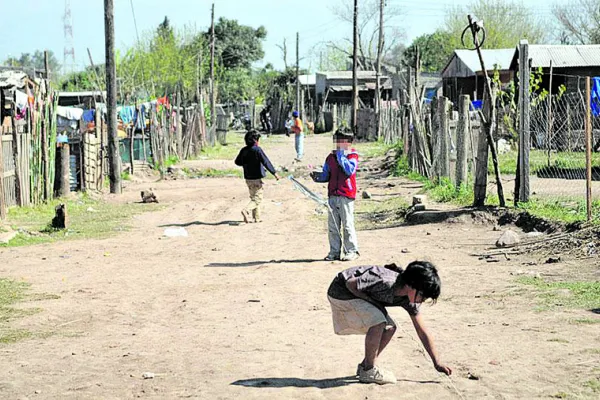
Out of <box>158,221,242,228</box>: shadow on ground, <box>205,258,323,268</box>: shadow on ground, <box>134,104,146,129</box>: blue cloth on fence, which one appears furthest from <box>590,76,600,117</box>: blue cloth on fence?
<box>205,258,323,268</box>: shadow on ground

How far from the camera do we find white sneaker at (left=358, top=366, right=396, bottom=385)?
20.6 ft

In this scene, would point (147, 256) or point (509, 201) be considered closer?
point (147, 256)

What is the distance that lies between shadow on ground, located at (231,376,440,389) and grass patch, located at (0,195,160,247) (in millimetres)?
8627

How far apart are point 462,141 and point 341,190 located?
5.89 meters

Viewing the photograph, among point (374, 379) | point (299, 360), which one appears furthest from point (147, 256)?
point (374, 379)

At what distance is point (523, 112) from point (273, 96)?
53076 mm

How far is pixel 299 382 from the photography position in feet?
21.2

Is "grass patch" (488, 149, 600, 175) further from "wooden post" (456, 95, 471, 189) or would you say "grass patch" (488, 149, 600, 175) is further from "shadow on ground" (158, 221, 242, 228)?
"shadow on ground" (158, 221, 242, 228)

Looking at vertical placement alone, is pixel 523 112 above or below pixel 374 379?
above

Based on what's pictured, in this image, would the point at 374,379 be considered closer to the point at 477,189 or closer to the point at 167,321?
the point at 167,321

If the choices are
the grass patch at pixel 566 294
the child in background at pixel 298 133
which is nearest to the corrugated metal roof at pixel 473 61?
the child in background at pixel 298 133

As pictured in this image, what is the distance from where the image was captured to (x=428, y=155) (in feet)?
71.6

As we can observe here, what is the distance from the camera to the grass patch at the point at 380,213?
1625 cm

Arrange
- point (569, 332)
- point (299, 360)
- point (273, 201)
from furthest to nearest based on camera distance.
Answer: point (273, 201), point (569, 332), point (299, 360)
